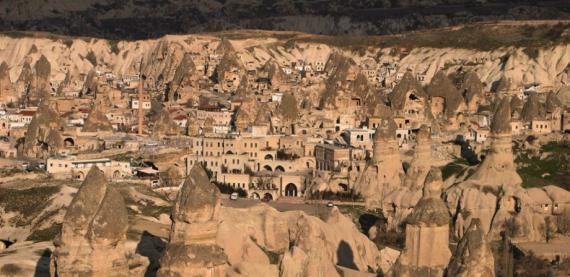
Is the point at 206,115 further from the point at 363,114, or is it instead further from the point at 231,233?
the point at 231,233

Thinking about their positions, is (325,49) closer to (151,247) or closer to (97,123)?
(97,123)

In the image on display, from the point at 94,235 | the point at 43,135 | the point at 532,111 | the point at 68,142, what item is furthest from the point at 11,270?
the point at 532,111

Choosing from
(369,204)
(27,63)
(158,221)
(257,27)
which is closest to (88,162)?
(369,204)

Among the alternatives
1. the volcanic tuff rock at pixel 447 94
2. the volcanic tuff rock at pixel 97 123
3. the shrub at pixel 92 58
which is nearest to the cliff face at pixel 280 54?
the shrub at pixel 92 58

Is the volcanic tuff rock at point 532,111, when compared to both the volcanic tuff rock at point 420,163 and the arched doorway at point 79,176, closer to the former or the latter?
the volcanic tuff rock at point 420,163

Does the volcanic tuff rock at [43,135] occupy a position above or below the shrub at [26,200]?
above

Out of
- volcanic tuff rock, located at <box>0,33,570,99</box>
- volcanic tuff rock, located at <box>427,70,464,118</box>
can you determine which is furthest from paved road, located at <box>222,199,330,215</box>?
volcanic tuff rock, located at <box>0,33,570,99</box>
